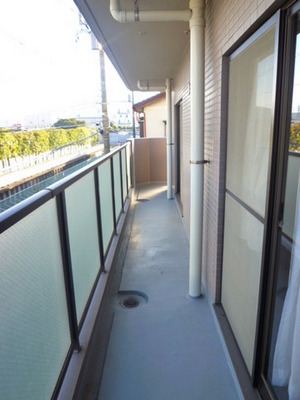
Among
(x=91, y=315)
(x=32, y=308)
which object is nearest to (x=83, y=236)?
(x=91, y=315)

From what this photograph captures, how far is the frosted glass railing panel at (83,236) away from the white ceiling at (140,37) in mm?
1660

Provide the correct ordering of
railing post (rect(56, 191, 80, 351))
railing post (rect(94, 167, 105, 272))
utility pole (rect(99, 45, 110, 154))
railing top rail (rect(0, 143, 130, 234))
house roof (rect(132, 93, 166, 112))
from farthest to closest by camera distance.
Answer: house roof (rect(132, 93, 166, 112)) → utility pole (rect(99, 45, 110, 154)) → railing post (rect(94, 167, 105, 272)) → railing post (rect(56, 191, 80, 351)) → railing top rail (rect(0, 143, 130, 234))

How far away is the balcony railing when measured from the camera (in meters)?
0.98

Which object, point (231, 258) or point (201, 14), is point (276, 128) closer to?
point (231, 258)

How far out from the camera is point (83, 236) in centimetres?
211

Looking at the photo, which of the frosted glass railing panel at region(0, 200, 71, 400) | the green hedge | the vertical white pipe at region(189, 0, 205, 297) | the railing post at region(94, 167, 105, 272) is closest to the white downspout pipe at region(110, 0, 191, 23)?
the vertical white pipe at region(189, 0, 205, 297)

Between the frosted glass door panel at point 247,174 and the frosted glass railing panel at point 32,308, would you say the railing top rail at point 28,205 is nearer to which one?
the frosted glass railing panel at point 32,308

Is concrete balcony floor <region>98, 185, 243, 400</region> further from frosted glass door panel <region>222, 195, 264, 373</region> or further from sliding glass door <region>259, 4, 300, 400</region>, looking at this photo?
sliding glass door <region>259, 4, 300, 400</region>

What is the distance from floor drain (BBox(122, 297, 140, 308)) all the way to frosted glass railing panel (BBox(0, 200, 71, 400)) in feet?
3.78

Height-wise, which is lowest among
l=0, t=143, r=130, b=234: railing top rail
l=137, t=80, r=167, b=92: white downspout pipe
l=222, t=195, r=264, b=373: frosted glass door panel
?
l=222, t=195, r=264, b=373: frosted glass door panel

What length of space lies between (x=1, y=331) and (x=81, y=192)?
4.13 ft

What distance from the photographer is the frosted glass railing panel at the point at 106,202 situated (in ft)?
10.0

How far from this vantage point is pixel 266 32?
1393mm

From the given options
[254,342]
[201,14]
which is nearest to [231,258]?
[254,342]
